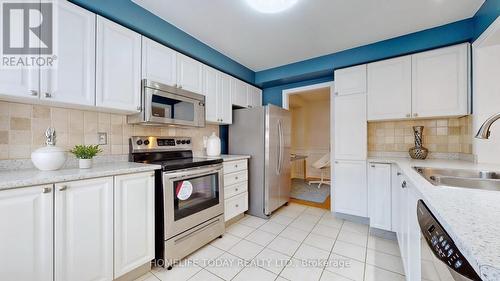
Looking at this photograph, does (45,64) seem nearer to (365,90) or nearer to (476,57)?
(365,90)

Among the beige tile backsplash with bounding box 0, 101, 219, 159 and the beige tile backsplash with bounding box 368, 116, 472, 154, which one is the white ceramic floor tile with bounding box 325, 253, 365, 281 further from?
the beige tile backsplash with bounding box 0, 101, 219, 159

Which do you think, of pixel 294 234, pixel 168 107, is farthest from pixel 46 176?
pixel 294 234

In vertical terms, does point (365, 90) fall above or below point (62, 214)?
above

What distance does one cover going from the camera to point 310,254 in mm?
1915

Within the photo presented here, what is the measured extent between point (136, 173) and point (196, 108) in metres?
1.08

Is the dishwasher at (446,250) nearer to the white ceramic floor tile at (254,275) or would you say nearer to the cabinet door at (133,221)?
the white ceramic floor tile at (254,275)

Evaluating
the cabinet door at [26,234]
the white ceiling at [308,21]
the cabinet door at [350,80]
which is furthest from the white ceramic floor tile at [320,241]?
the white ceiling at [308,21]

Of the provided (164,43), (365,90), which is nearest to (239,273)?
(164,43)

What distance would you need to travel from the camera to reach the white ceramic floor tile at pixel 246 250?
190 centimetres

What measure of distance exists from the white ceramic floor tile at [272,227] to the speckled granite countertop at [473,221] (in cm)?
179

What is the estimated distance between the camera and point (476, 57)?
6.39ft

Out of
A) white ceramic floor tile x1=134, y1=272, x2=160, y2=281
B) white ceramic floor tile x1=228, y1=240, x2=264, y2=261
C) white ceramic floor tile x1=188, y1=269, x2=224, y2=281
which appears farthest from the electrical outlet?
white ceramic floor tile x1=228, y1=240, x2=264, y2=261

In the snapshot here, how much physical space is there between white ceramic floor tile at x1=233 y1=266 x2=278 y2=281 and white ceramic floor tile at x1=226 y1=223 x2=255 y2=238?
590 mm

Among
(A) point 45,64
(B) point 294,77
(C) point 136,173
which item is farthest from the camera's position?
(B) point 294,77
